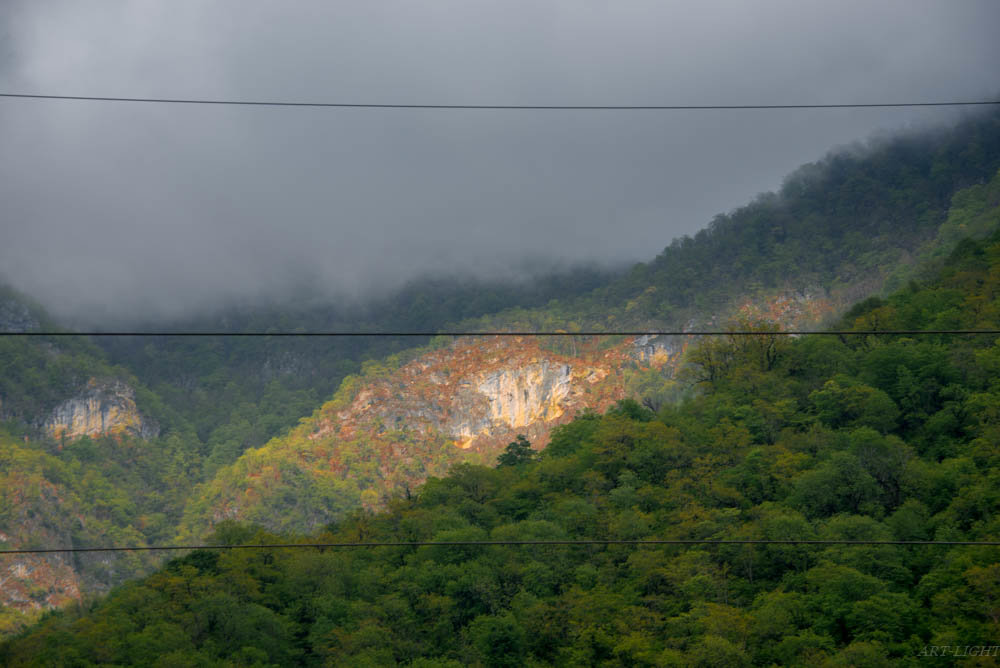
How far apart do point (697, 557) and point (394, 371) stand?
95150mm

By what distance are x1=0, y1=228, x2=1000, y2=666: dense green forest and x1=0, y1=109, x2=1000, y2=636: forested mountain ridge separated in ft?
94.5

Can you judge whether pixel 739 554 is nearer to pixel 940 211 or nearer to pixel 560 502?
pixel 560 502

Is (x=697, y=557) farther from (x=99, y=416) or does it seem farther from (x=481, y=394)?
(x=99, y=416)

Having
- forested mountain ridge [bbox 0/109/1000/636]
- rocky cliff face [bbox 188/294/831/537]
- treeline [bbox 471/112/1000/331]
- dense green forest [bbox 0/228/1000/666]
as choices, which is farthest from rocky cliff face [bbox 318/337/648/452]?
dense green forest [bbox 0/228/1000/666]

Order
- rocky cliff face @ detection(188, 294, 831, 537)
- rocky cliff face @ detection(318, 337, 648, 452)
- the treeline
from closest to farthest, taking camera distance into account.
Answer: the treeline < rocky cliff face @ detection(188, 294, 831, 537) < rocky cliff face @ detection(318, 337, 648, 452)

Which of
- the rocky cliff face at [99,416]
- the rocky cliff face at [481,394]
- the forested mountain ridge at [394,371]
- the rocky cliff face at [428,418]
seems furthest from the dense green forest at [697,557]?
the rocky cliff face at [99,416]

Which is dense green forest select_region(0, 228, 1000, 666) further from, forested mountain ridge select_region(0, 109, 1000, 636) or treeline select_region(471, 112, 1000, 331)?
treeline select_region(471, 112, 1000, 331)

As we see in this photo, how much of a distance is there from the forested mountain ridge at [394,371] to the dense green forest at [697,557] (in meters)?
28.8

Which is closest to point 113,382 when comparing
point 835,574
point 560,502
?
point 560,502

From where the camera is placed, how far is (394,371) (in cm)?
13488

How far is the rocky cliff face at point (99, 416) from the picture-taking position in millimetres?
142250

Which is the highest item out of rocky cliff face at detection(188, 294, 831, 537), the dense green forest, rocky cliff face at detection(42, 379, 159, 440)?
rocky cliff face at detection(42, 379, 159, 440)

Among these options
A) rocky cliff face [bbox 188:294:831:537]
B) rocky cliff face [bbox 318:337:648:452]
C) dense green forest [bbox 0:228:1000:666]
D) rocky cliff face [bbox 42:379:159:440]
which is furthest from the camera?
rocky cliff face [bbox 42:379:159:440]

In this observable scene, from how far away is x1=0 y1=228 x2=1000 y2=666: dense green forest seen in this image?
36.0 metres
